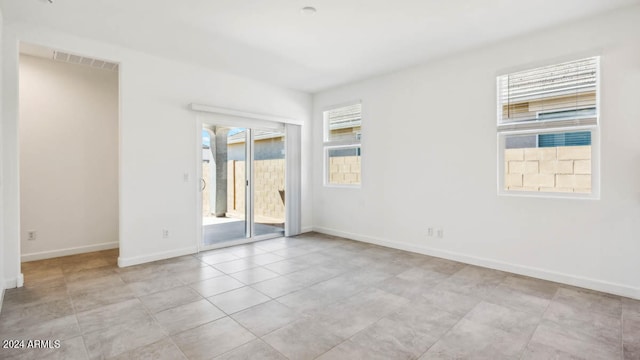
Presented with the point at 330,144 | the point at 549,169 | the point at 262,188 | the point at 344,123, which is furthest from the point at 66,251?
the point at 549,169

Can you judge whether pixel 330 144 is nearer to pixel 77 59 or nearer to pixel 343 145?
pixel 343 145

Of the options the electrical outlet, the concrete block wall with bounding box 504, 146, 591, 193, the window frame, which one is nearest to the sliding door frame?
the window frame

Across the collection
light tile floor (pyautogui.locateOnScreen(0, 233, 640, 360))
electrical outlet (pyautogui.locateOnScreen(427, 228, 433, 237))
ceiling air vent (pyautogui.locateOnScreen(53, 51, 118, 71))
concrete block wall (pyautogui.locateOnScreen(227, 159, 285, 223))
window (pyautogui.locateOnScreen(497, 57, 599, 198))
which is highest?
ceiling air vent (pyautogui.locateOnScreen(53, 51, 118, 71))

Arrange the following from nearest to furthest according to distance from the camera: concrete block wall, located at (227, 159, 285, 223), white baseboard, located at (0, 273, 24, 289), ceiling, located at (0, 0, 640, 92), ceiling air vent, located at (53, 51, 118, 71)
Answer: ceiling, located at (0, 0, 640, 92) → white baseboard, located at (0, 273, 24, 289) → ceiling air vent, located at (53, 51, 118, 71) → concrete block wall, located at (227, 159, 285, 223)

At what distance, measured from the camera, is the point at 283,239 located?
5523 millimetres

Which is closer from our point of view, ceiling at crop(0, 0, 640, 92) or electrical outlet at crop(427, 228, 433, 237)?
ceiling at crop(0, 0, 640, 92)

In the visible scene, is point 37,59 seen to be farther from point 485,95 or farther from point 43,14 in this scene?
point 485,95

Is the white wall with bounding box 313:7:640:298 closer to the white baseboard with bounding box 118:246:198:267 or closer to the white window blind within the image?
the white window blind

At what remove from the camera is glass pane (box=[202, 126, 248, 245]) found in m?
4.86

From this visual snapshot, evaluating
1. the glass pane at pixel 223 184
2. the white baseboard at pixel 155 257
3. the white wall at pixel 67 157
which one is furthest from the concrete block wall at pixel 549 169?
the white wall at pixel 67 157

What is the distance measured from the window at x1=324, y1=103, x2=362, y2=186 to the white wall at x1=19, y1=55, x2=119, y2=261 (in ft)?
11.8

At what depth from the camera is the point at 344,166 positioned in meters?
5.73

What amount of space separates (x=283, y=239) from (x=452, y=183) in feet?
9.82

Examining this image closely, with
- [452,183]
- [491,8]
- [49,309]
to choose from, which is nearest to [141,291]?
[49,309]
